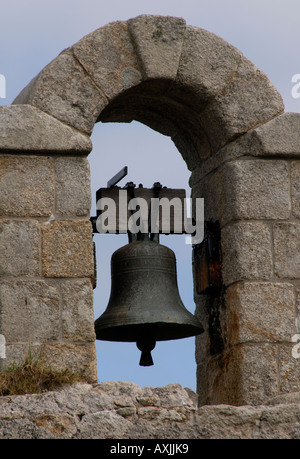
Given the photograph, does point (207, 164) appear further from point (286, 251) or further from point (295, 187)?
point (286, 251)

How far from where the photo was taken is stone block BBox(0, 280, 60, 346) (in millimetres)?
6016

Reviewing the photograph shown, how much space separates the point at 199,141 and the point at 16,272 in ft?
4.88

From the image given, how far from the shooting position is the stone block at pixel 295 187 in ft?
21.6

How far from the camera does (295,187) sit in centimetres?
663

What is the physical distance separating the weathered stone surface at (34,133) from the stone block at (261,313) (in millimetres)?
A: 1139

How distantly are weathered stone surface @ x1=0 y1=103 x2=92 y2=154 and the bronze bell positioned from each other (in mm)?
702

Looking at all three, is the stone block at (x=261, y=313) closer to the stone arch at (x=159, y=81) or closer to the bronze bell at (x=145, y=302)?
the bronze bell at (x=145, y=302)

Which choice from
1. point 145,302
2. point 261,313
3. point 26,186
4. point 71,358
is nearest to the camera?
point 71,358

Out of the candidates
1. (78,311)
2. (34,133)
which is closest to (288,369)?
(78,311)

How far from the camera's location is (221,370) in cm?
654

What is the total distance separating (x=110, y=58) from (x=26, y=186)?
87 cm

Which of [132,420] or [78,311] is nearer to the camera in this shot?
[132,420]
